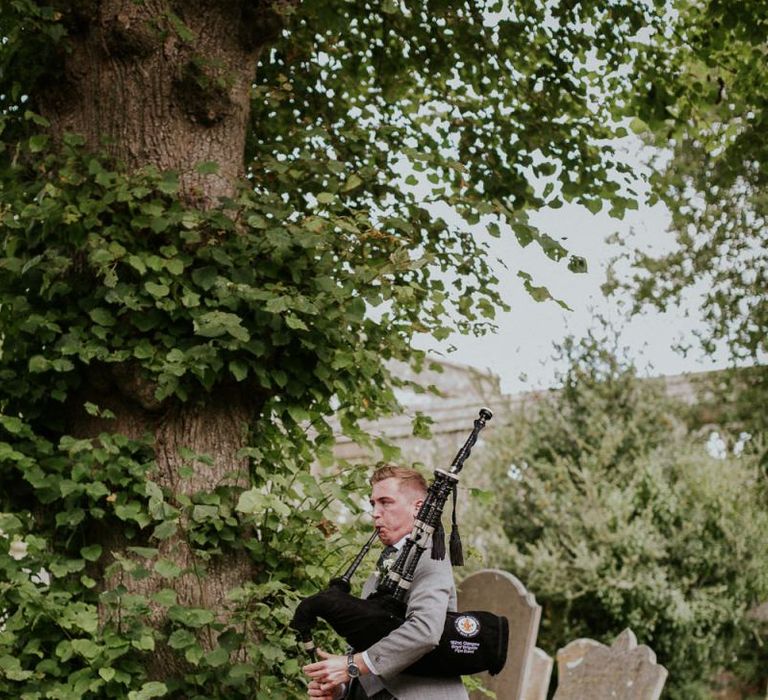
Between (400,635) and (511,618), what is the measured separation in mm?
2499

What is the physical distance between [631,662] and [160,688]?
303cm

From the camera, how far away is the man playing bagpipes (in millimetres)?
4047

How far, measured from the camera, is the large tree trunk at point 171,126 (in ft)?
17.9

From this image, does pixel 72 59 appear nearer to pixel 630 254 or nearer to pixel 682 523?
pixel 682 523

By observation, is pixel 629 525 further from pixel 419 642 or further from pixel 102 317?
pixel 419 642

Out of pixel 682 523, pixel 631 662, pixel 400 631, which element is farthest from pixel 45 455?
pixel 682 523

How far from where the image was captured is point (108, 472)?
5254 millimetres

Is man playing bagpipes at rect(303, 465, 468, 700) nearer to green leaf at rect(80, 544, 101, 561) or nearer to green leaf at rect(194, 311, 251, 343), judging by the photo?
green leaf at rect(194, 311, 251, 343)

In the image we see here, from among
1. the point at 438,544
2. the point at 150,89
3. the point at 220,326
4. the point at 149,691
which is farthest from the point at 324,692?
the point at 150,89

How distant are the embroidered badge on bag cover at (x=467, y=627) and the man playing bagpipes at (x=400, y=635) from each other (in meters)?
0.08

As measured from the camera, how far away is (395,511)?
4363 millimetres

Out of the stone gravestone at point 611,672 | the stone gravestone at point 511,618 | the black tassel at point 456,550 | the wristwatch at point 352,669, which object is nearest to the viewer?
the wristwatch at point 352,669

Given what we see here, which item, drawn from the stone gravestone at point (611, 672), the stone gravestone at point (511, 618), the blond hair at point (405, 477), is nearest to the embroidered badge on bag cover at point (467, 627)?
→ the blond hair at point (405, 477)

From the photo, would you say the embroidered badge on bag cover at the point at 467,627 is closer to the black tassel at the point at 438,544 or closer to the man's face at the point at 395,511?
the black tassel at the point at 438,544
